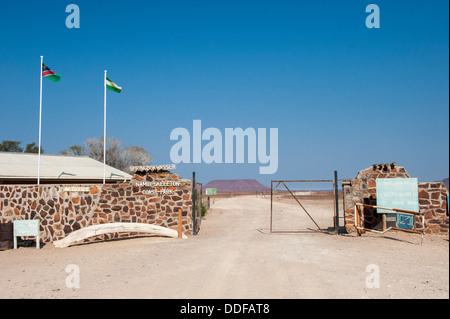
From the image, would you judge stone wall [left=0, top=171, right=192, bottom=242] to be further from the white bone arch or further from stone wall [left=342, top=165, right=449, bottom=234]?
stone wall [left=342, top=165, right=449, bottom=234]

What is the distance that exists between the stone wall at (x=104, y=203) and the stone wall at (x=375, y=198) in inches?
270

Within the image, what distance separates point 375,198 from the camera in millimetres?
15758

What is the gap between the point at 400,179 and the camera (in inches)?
597

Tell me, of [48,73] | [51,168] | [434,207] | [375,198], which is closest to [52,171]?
[51,168]

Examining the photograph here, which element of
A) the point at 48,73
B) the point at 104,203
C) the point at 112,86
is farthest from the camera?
the point at 112,86

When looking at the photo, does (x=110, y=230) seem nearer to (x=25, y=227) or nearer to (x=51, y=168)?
(x=25, y=227)

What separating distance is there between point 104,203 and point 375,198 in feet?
38.2

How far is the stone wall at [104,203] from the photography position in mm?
15844

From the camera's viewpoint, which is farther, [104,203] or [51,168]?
[51,168]

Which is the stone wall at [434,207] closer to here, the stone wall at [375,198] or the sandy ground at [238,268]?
the stone wall at [375,198]

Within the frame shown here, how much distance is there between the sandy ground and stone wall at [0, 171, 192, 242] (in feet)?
4.22

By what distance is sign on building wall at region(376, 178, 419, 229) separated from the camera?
49.1 ft

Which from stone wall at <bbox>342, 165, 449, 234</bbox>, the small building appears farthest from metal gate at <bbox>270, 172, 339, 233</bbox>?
the small building
